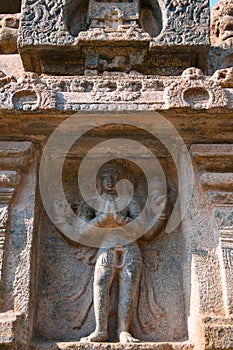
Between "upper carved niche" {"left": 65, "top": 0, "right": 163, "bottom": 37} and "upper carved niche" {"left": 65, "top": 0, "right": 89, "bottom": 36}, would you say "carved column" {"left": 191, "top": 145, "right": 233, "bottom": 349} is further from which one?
"upper carved niche" {"left": 65, "top": 0, "right": 89, "bottom": 36}

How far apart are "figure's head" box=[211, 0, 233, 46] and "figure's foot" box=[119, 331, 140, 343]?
284 cm

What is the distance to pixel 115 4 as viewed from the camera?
452 cm

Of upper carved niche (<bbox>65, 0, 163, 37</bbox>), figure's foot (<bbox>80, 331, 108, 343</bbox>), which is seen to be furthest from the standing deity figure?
upper carved niche (<bbox>65, 0, 163, 37</bbox>)

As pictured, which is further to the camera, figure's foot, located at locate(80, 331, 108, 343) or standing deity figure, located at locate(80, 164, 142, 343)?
standing deity figure, located at locate(80, 164, 142, 343)

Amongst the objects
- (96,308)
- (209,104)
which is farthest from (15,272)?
(209,104)

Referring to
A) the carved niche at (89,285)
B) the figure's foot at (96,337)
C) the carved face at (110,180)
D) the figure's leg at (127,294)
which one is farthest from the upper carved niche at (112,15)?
the figure's foot at (96,337)

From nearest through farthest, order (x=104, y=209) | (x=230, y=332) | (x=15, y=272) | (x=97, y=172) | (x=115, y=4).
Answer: (x=230, y=332), (x=15, y=272), (x=104, y=209), (x=97, y=172), (x=115, y=4)

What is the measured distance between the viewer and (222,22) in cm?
483

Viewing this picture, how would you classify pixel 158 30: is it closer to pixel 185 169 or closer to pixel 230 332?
pixel 185 169

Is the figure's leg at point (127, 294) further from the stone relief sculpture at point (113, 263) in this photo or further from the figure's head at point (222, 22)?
the figure's head at point (222, 22)

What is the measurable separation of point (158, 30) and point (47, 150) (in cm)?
160

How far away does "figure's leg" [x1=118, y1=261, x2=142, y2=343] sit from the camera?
346 centimetres

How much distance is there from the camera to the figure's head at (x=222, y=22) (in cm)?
473

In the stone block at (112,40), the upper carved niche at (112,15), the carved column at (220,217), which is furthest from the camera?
the upper carved niche at (112,15)
